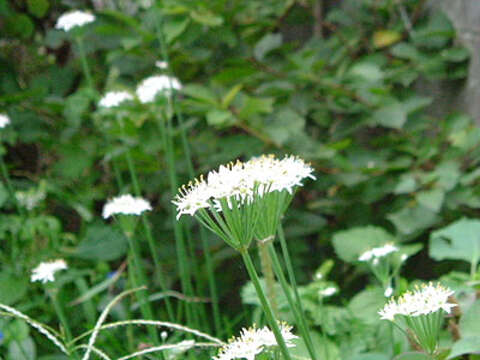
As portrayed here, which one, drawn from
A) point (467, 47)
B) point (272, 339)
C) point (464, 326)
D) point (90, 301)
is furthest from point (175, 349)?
point (467, 47)

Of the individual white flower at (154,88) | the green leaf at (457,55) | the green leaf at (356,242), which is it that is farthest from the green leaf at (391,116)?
the individual white flower at (154,88)

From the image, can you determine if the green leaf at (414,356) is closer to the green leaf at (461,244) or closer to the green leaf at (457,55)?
the green leaf at (461,244)

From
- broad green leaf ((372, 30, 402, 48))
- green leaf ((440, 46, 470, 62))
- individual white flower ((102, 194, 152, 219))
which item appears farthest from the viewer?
broad green leaf ((372, 30, 402, 48))

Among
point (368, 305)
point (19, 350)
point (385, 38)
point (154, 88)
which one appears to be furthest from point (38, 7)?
point (368, 305)

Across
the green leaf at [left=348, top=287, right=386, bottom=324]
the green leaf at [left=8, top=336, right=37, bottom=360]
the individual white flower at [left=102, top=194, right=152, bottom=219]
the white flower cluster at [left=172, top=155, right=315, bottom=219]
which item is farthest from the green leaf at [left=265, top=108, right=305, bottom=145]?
the white flower cluster at [left=172, top=155, right=315, bottom=219]

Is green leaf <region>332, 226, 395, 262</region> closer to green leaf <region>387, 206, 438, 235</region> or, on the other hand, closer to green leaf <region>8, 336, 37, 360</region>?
green leaf <region>387, 206, 438, 235</region>
